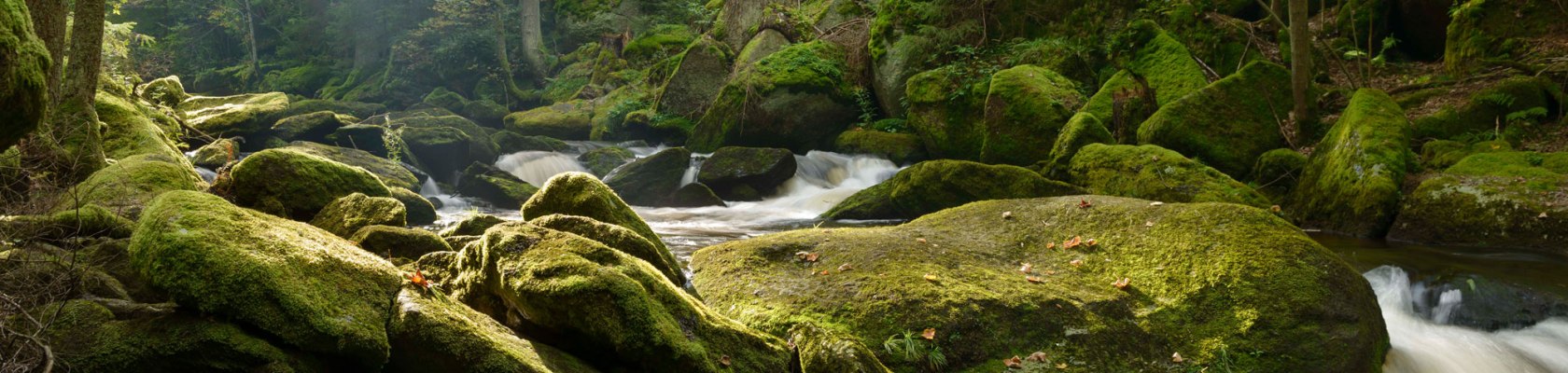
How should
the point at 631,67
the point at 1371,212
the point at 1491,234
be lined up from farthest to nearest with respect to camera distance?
A: the point at 631,67 → the point at 1371,212 → the point at 1491,234

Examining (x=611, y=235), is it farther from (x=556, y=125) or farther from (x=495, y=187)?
(x=556, y=125)

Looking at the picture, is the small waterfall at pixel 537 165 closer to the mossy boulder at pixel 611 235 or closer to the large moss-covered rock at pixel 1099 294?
the mossy boulder at pixel 611 235

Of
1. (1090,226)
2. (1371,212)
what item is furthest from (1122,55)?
(1090,226)

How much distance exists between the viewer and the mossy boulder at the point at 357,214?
22.1ft

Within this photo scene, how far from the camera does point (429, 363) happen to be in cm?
349

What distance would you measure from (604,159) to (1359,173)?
12.6 meters

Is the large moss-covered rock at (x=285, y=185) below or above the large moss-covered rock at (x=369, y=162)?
above

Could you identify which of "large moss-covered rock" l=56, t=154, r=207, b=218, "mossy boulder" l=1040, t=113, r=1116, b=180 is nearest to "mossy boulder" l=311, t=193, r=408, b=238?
"large moss-covered rock" l=56, t=154, r=207, b=218

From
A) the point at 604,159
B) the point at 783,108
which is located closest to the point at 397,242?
the point at 783,108

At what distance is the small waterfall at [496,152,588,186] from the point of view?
653 inches

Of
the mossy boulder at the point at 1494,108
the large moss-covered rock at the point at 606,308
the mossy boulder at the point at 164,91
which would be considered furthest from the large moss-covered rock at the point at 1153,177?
the mossy boulder at the point at 164,91

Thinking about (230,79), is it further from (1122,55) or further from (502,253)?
(502,253)

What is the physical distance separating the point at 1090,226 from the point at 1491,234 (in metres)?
4.65

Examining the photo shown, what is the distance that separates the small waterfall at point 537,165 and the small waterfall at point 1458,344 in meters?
13.3
